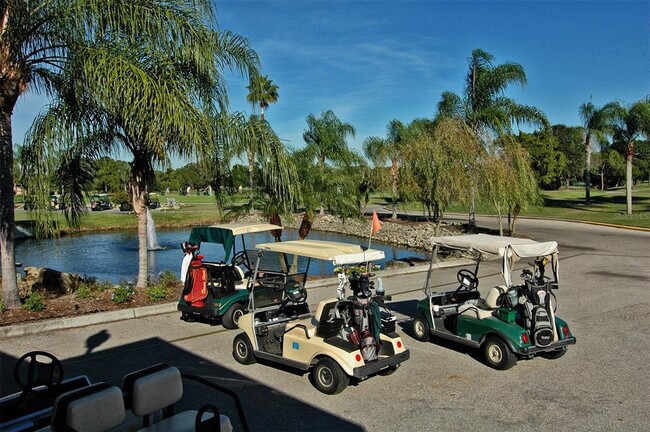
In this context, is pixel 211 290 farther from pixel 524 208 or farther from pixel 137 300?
pixel 524 208

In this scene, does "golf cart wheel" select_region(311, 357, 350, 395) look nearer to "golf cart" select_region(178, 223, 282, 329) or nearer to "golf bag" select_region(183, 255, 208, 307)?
"golf cart" select_region(178, 223, 282, 329)

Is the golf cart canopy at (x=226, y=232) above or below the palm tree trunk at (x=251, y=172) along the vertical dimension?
below

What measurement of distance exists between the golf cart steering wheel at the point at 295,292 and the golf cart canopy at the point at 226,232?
213cm

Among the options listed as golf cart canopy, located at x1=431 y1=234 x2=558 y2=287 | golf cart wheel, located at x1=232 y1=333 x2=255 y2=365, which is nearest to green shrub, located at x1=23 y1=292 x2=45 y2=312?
golf cart wheel, located at x1=232 y1=333 x2=255 y2=365

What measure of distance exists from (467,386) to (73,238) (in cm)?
3154

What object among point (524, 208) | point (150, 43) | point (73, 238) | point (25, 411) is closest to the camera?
point (25, 411)

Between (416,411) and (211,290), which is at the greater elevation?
(211,290)

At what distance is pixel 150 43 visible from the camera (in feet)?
33.0

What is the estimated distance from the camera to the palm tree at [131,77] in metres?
9.18

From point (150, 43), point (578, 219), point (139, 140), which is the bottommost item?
point (578, 219)

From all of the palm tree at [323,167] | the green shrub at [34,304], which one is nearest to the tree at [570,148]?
the palm tree at [323,167]

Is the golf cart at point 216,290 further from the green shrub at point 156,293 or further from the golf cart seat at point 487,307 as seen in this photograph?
the golf cart seat at point 487,307

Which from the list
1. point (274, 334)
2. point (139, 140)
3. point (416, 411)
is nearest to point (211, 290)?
point (274, 334)

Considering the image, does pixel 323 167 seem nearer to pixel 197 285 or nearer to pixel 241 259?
pixel 241 259
